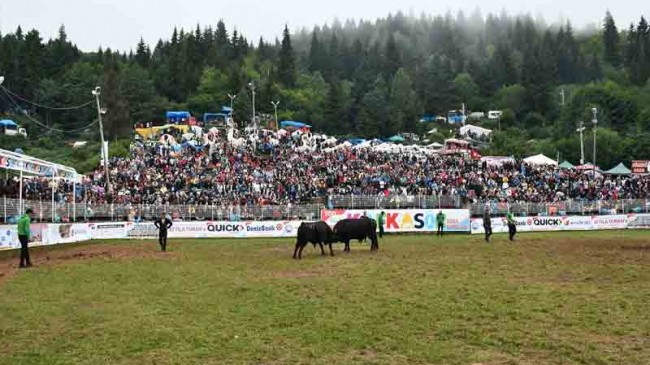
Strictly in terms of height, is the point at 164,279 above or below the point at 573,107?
below

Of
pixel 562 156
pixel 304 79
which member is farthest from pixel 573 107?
pixel 304 79

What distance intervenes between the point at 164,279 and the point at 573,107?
116219 millimetres

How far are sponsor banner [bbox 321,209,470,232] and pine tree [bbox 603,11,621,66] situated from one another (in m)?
158

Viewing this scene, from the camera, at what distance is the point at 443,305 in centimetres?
1255

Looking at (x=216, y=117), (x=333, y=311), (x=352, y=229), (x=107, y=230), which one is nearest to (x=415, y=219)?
(x=352, y=229)

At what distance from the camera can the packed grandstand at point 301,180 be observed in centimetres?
4444

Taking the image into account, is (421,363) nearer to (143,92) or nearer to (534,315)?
(534,315)

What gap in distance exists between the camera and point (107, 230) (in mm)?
37594

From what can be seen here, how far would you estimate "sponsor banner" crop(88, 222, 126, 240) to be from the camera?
121 feet

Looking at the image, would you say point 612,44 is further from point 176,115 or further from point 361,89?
point 176,115

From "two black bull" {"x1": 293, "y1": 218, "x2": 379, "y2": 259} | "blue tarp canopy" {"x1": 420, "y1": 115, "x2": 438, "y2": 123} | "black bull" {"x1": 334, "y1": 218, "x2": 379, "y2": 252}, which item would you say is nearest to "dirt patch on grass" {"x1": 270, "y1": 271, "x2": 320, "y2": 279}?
"two black bull" {"x1": 293, "y1": 218, "x2": 379, "y2": 259}

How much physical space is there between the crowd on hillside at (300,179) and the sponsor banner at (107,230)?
16.2 ft

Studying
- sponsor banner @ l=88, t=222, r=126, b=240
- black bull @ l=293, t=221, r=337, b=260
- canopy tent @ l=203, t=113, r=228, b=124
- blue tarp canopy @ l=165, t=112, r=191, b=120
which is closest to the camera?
black bull @ l=293, t=221, r=337, b=260

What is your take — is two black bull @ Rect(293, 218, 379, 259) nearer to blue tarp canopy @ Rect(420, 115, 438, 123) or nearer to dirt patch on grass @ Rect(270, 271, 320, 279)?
dirt patch on grass @ Rect(270, 271, 320, 279)
